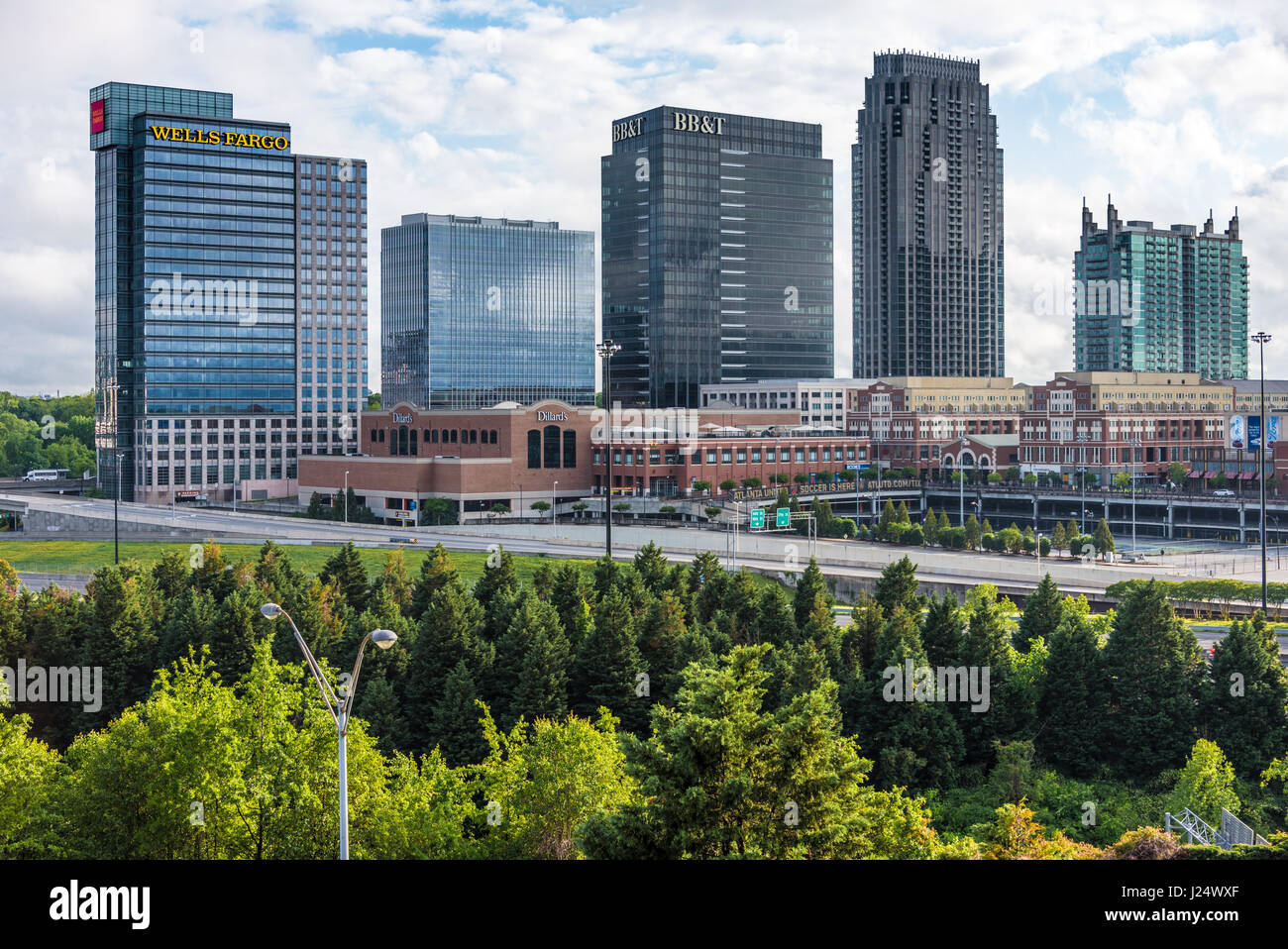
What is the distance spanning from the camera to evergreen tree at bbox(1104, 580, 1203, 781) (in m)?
39.5

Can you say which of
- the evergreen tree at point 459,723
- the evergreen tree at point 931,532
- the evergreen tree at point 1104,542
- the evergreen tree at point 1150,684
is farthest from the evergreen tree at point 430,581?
the evergreen tree at point 1104,542

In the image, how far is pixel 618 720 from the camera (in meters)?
32.0

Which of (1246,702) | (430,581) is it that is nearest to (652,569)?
(430,581)

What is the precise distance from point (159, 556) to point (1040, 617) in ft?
183

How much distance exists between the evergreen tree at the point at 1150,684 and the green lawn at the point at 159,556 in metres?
37.6

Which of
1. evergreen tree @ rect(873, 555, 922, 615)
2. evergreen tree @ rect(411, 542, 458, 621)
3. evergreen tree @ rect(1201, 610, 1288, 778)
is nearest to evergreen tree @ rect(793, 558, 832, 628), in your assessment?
evergreen tree @ rect(873, 555, 922, 615)

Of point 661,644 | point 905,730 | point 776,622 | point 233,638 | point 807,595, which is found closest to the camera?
point 905,730

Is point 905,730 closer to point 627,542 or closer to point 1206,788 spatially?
point 1206,788

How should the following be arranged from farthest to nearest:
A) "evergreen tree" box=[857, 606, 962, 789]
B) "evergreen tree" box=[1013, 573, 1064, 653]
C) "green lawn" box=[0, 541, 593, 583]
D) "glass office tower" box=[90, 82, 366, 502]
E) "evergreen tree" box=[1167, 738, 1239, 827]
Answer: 1. "glass office tower" box=[90, 82, 366, 502]
2. "green lawn" box=[0, 541, 593, 583]
3. "evergreen tree" box=[1013, 573, 1064, 653]
4. "evergreen tree" box=[857, 606, 962, 789]
5. "evergreen tree" box=[1167, 738, 1239, 827]

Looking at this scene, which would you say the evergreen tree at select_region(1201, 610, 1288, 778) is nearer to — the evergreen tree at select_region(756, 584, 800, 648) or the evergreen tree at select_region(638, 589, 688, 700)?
the evergreen tree at select_region(756, 584, 800, 648)

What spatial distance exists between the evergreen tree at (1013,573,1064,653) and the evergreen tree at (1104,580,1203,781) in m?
4.53

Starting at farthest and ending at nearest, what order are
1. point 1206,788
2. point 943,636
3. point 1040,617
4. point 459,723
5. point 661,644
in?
point 1040,617 → point 943,636 → point 661,644 → point 459,723 → point 1206,788
